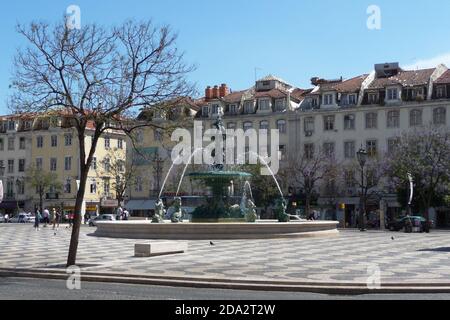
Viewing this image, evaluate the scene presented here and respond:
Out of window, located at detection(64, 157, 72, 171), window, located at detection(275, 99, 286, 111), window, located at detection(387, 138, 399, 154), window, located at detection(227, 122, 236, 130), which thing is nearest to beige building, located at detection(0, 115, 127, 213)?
window, located at detection(64, 157, 72, 171)

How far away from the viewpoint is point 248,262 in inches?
707

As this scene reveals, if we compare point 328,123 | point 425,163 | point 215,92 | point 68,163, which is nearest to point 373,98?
Result: point 328,123

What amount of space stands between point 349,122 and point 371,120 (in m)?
2.12

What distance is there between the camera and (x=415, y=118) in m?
59.5

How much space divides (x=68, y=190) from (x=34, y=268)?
62823mm

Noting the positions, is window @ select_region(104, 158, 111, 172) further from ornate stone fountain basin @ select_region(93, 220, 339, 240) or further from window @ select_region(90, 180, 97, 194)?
ornate stone fountain basin @ select_region(93, 220, 339, 240)

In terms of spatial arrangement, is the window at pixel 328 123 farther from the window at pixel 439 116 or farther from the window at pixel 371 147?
the window at pixel 439 116

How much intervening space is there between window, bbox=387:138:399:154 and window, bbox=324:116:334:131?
18.9ft

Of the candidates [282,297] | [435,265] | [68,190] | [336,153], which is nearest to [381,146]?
[336,153]

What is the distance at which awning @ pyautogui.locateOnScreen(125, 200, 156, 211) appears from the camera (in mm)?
71938

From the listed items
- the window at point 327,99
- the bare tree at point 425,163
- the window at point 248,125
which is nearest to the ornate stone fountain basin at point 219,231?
the bare tree at point 425,163

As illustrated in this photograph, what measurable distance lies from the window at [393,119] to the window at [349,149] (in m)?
3.95

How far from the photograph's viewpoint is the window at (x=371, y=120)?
6150cm
